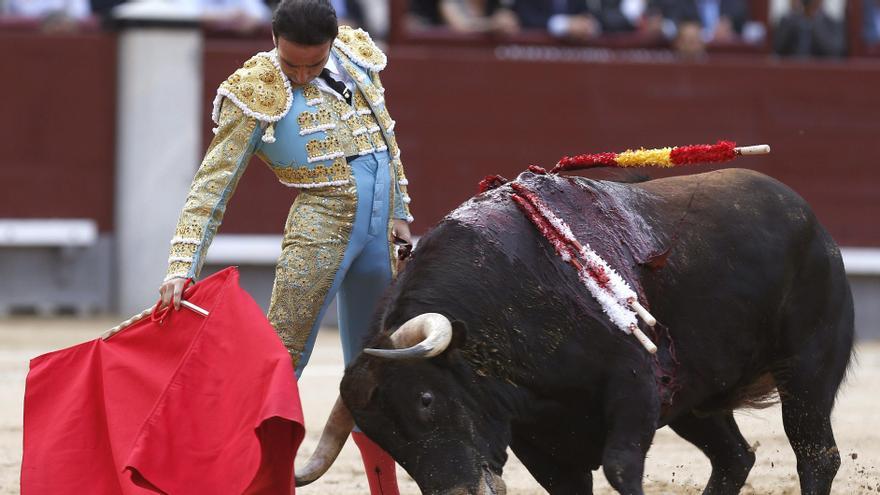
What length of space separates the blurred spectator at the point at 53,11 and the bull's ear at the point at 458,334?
17.8ft

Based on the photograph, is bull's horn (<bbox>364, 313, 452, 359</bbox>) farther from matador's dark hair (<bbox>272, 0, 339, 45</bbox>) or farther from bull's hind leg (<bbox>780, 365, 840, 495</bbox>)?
bull's hind leg (<bbox>780, 365, 840, 495</bbox>)

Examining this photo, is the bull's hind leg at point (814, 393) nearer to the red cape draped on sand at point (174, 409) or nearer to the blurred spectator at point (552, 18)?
the red cape draped on sand at point (174, 409)

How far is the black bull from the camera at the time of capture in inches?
120

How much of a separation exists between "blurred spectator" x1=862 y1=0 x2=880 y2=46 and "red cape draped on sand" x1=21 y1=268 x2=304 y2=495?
6.02m

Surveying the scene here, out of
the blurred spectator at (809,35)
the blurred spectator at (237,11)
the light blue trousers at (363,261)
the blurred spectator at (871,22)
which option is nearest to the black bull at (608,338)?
the light blue trousers at (363,261)

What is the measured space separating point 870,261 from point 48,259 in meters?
4.33

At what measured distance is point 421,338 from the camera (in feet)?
9.85

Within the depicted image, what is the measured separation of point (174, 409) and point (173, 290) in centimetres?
26

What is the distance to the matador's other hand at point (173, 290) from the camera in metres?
3.35

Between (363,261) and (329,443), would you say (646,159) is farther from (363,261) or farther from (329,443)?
(329,443)

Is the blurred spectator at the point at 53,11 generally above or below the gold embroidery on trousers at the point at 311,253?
below

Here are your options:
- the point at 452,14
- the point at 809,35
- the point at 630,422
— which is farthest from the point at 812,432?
the point at 809,35

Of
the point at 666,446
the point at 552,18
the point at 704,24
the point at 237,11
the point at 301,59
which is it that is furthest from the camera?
the point at 704,24

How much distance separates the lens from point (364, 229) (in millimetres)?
3488
